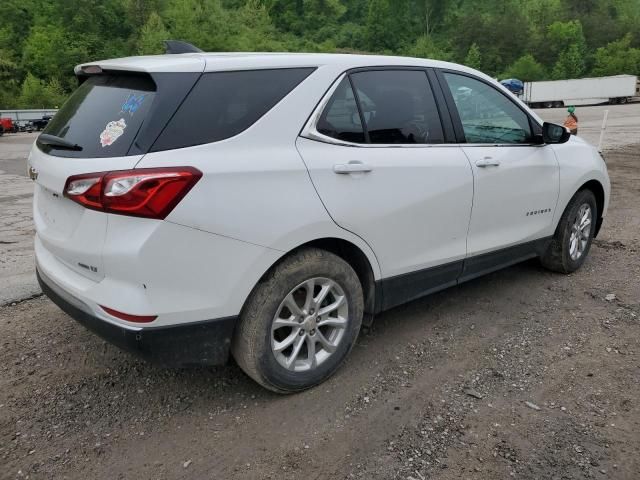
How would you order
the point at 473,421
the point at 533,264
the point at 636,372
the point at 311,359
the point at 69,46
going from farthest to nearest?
the point at 69,46 → the point at 533,264 → the point at 636,372 → the point at 311,359 → the point at 473,421

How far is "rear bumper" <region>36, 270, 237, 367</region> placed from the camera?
2455mm

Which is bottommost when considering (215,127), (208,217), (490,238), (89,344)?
(89,344)

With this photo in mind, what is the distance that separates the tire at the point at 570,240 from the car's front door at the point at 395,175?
1.48 metres

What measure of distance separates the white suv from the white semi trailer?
5485 cm

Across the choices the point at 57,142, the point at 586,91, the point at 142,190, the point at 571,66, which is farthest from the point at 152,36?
the point at 142,190

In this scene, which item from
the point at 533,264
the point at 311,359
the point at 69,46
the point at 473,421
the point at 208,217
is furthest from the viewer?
the point at 69,46

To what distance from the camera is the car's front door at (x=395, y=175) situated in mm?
2922

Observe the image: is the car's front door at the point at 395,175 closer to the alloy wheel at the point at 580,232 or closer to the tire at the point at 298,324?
the tire at the point at 298,324

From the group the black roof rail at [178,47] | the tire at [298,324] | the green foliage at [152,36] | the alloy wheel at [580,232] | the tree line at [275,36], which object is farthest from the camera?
the tree line at [275,36]

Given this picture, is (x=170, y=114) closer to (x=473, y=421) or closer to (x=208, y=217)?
(x=208, y=217)

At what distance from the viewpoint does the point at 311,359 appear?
3045mm

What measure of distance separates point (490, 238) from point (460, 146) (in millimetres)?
738

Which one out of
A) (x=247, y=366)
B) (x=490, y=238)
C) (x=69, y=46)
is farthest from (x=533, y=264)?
(x=69, y=46)

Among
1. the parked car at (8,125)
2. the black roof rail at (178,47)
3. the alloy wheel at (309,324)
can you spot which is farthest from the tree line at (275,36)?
the alloy wheel at (309,324)
